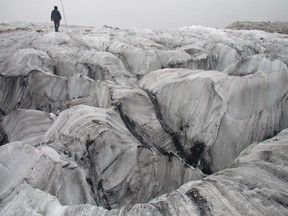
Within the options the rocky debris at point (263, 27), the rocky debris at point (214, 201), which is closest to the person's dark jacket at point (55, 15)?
the rocky debris at point (214, 201)

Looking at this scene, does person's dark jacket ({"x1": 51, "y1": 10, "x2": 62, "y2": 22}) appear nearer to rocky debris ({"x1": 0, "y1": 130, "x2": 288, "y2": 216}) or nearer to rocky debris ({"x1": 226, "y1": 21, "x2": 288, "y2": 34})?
rocky debris ({"x1": 0, "y1": 130, "x2": 288, "y2": 216})

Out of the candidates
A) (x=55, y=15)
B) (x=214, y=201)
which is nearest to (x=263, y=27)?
(x=55, y=15)

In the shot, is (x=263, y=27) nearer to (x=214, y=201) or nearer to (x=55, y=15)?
(x=55, y=15)

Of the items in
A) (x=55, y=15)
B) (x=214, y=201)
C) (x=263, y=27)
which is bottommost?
(x=263, y=27)

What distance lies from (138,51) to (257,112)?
39.4 ft

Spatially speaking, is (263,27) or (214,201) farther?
(263,27)

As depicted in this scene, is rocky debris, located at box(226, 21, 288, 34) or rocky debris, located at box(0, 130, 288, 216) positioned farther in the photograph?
rocky debris, located at box(226, 21, 288, 34)

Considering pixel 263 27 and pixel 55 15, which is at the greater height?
pixel 55 15

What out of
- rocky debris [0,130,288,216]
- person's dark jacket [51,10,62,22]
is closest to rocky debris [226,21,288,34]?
person's dark jacket [51,10,62,22]

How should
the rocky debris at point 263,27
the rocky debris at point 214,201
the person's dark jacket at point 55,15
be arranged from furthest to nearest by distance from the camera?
the rocky debris at point 263,27, the person's dark jacket at point 55,15, the rocky debris at point 214,201

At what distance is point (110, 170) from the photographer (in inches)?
418

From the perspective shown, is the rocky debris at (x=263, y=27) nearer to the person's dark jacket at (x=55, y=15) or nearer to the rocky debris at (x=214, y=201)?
the person's dark jacket at (x=55, y=15)

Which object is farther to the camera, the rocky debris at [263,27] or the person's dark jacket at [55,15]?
the rocky debris at [263,27]

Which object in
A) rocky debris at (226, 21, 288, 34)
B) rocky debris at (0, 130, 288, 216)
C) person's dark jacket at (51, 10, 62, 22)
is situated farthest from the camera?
rocky debris at (226, 21, 288, 34)
